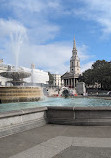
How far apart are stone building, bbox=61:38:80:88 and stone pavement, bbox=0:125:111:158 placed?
133m

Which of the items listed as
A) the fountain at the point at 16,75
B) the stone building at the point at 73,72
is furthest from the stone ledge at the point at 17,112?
the stone building at the point at 73,72

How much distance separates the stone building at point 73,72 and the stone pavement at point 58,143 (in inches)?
5233

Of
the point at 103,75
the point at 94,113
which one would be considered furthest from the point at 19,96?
the point at 103,75

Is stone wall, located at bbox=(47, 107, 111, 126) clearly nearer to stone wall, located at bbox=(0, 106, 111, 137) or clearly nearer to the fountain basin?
stone wall, located at bbox=(0, 106, 111, 137)

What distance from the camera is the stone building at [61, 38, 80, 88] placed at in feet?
460

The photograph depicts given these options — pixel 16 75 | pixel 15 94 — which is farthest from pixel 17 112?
pixel 16 75

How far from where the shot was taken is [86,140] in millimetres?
4789

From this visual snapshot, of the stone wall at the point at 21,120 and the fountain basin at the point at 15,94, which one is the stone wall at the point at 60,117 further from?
the fountain basin at the point at 15,94

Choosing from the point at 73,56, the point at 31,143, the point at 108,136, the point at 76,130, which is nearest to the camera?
the point at 31,143

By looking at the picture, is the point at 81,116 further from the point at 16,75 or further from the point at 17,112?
the point at 16,75

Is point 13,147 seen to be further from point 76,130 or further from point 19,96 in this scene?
point 19,96

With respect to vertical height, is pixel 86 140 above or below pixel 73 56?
below

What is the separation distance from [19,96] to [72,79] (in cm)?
12955

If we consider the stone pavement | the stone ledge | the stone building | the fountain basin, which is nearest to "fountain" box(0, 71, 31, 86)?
the fountain basin
